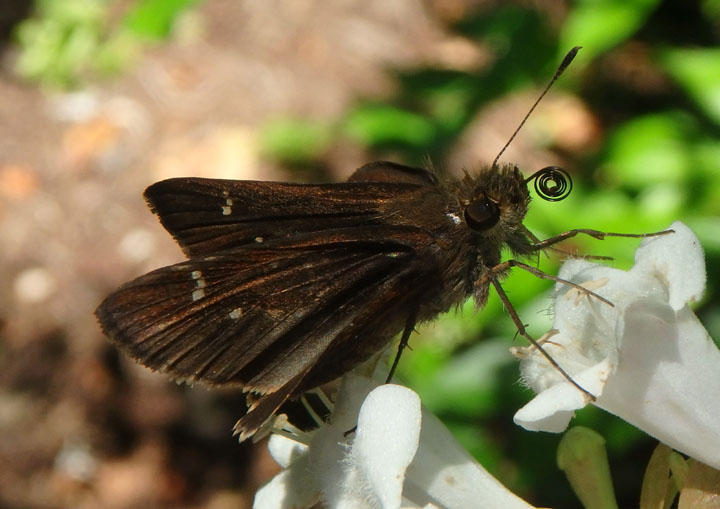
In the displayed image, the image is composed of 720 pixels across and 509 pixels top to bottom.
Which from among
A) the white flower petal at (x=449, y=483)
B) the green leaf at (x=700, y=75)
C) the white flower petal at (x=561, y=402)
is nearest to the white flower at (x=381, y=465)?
the white flower petal at (x=449, y=483)

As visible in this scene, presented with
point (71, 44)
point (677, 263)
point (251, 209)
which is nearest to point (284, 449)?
point (251, 209)

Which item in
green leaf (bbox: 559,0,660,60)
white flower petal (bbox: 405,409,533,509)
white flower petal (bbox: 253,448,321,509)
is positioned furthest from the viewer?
green leaf (bbox: 559,0,660,60)

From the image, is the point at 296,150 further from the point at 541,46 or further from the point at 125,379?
the point at 541,46

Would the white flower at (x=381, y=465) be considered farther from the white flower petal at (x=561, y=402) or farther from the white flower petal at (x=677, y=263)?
the white flower petal at (x=677, y=263)

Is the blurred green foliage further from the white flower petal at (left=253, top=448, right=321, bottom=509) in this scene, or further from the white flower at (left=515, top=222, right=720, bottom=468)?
the white flower at (left=515, top=222, right=720, bottom=468)

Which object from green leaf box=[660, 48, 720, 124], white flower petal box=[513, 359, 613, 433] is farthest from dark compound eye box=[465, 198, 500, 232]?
green leaf box=[660, 48, 720, 124]

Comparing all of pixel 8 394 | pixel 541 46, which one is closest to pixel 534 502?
pixel 541 46
